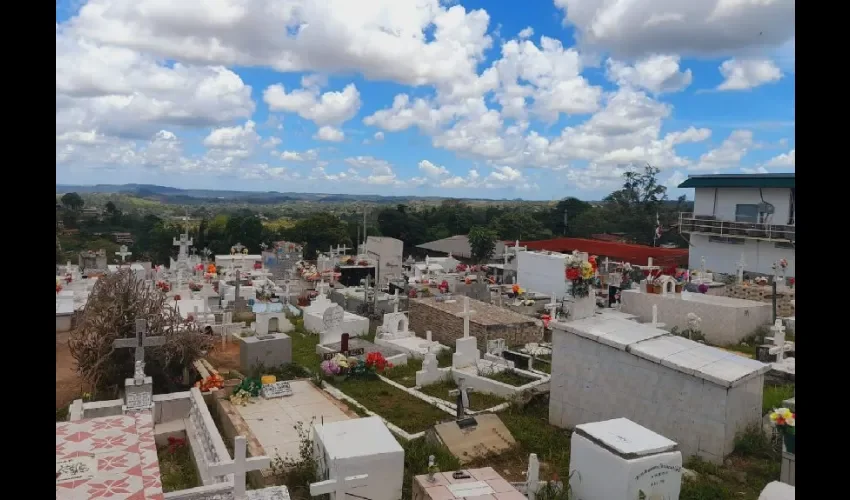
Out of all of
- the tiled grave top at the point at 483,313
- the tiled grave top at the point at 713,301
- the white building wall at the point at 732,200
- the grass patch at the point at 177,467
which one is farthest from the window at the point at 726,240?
the grass patch at the point at 177,467

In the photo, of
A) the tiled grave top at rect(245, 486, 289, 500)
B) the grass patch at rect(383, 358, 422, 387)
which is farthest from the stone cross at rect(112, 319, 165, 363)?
the grass patch at rect(383, 358, 422, 387)

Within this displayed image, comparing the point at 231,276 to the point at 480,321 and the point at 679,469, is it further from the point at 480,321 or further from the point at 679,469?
the point at 679,469

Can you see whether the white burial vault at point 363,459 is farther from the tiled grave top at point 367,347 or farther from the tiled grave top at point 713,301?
the tiled grave top at point 713,301

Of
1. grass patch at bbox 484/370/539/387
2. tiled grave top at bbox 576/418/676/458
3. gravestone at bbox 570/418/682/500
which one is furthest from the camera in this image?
grass patch at bbox 484/370/539/387

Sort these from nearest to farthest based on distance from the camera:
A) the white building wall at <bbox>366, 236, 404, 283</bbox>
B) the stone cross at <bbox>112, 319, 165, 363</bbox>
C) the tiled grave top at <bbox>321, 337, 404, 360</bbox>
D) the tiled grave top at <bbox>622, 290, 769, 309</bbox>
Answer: the stone cross at <bbox>112, 319, 165, 363</bbox>
the tiled grave top at <bbox>321, 337, 404, 360</bbox>
the tiled grave top at <bbox>622, 290, 769, 309</bbox>
the white building wall at <bbox>366, 236, 404, 283</bbox>

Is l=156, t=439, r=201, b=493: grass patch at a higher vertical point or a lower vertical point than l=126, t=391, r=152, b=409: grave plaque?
lower

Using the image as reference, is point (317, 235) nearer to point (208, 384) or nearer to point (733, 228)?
point (733, 228)

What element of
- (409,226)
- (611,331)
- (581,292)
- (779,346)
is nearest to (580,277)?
(581,292)

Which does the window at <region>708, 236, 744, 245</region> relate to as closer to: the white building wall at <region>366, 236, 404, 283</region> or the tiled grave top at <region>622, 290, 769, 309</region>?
the tiled grave top at <region>622, 290, 769, 309</region>
